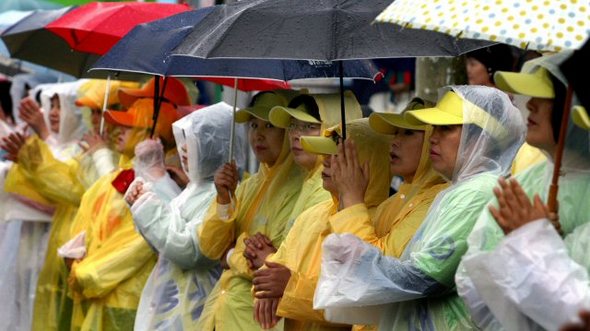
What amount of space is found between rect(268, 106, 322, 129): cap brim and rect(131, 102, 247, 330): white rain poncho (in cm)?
103

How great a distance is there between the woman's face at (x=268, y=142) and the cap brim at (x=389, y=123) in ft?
4.23

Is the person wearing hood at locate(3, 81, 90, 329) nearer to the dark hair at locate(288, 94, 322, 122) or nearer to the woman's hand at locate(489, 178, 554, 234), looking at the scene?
the dark hair at locate(288, 94, 322, 122)

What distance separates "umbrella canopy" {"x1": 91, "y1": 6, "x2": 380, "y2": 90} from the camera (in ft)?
23.6

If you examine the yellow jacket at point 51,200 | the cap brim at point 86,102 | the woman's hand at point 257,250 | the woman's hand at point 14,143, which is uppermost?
the woman's hand at point 257,250

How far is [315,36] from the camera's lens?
18.2 ft

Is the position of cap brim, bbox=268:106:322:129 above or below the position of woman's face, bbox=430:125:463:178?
below

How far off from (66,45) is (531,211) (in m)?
6.46

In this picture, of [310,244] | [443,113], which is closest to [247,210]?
[310,244]

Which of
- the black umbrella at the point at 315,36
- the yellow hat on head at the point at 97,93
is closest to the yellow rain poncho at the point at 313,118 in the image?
A: the black umbrella at the point at 315,36

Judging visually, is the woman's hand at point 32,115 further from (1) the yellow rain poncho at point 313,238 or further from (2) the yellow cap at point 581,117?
(2) the yellow cap at point 581,117

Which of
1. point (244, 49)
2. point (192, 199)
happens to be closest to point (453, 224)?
point (244, 49)

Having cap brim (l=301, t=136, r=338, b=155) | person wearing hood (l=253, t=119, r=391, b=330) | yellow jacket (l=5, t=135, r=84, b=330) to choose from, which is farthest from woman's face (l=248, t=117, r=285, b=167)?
yellow jacket (l=5, t=135, r=84, b=330)

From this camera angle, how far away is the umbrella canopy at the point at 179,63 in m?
7.19

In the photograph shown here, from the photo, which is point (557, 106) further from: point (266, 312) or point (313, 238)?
point (266, 312)
